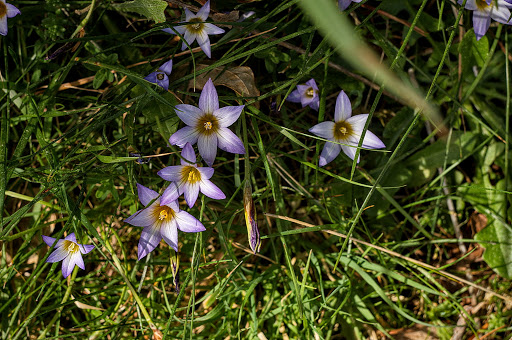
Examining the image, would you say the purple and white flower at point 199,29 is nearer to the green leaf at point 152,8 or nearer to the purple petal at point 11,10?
the green leaf at point 152,8

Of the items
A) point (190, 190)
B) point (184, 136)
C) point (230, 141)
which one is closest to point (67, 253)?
point (190, 190)

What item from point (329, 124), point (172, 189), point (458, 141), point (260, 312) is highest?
point (329, 124)

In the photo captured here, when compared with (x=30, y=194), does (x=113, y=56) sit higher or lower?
higher

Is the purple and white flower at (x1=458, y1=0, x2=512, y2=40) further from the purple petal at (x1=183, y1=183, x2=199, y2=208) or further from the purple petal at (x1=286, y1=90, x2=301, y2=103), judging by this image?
the purple petal at (x1=183, y1=183, x2=199, y2=208)

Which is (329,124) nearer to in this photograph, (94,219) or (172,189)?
(172,189)

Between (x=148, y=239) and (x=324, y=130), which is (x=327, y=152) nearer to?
(x=324, y=130)

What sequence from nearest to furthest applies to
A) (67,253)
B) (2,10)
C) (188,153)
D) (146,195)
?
(188,153) < (146,195) < (2,10) < (67,253)

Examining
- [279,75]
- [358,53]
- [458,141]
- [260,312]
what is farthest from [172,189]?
[458,141]
